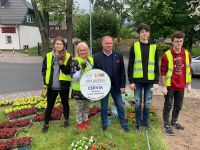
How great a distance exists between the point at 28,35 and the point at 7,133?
3973 centimetres

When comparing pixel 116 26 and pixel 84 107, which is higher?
pixel 116 26

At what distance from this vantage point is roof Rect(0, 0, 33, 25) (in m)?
41.3

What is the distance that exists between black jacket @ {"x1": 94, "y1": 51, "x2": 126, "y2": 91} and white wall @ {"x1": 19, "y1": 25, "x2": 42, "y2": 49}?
38.5 m

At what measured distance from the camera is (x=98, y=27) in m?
33.1

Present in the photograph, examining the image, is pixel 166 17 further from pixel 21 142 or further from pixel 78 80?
pixel 21 142

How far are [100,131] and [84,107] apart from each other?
61cm

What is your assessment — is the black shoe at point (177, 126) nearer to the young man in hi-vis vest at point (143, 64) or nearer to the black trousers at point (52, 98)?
the young man in hi-vis vest at point (143, 64)

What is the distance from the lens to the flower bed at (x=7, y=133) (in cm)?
574

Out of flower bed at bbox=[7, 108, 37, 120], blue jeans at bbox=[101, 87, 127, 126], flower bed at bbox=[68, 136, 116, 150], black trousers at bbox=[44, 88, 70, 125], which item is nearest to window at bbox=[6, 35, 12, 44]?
flower bed at bbox=[7, 108, 37, 120]

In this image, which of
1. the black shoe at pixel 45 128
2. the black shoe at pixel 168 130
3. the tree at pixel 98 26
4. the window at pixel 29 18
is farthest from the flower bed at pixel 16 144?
the window at pixel 29 18

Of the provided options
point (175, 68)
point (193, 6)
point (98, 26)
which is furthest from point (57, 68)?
Result: point (98, 26)

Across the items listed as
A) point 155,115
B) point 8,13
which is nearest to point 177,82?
point 155,115

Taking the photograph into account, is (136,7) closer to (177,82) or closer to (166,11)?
(166,11)

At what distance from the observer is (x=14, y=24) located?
4153cm
